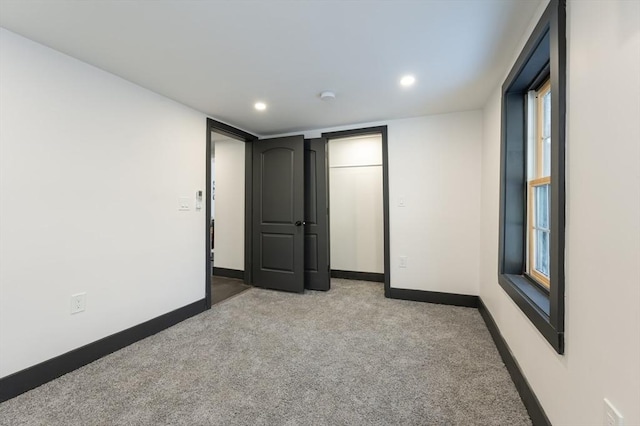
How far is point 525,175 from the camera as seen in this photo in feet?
6.65

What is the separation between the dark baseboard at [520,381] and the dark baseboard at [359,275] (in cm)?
187

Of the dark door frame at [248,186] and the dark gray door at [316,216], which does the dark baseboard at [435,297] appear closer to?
the dark door frame at [248,186]

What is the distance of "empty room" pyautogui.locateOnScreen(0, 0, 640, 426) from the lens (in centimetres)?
104

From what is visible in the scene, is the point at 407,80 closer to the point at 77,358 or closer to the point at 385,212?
the point at 385,212

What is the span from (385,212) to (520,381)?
207 cm

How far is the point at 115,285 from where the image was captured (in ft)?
7.29

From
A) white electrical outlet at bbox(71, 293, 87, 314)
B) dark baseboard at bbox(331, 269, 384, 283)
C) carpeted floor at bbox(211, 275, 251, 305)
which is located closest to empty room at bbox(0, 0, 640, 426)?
white electrical outlet at bbox(71, 293, 87, 314)

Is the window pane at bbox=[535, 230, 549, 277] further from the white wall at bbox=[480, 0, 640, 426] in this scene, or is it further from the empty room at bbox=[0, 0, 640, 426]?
the white wall at bbox=[480, 0, 640, 426]

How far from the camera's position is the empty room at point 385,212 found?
41.1 inches

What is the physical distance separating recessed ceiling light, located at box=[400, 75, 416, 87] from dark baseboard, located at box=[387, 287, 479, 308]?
7.49 ft

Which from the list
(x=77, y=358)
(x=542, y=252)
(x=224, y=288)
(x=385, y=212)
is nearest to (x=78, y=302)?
(x=77, y=358)

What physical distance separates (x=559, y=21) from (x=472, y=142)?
1.97 m

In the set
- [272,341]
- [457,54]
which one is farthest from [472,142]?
[272,341]

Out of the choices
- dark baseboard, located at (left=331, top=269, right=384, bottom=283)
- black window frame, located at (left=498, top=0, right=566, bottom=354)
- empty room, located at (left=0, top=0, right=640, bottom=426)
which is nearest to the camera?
empty room, located at (left=0, top=0, right=640, bottom=426)
